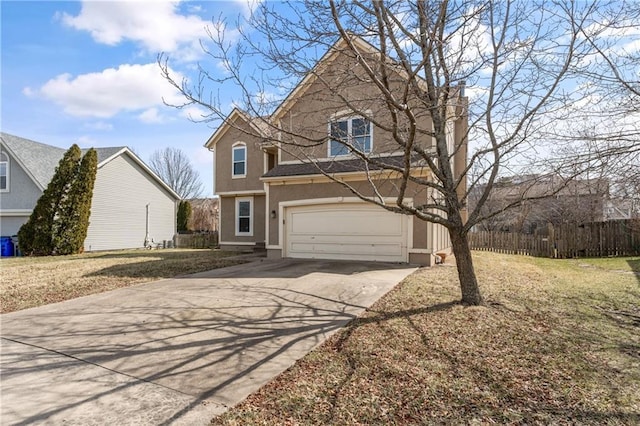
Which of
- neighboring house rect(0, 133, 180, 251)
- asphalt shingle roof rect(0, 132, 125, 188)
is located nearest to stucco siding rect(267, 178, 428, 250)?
neighboring house rect(0, 133, 180, 251)

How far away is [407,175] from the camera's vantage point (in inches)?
213

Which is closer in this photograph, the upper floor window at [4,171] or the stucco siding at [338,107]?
the stucco siding at [338,107]

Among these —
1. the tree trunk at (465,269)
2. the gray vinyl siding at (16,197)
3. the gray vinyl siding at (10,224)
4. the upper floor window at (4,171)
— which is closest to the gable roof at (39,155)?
the gray vinyl siding at (16,197)

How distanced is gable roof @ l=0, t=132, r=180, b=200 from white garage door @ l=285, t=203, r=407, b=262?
46.1 ft

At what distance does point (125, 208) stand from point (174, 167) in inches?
1009

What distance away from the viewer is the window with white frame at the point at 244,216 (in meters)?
18.6

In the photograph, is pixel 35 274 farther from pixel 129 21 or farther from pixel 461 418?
pixel 461 418

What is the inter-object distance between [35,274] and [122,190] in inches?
495

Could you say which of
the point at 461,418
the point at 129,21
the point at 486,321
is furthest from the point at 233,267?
the point at 461,418

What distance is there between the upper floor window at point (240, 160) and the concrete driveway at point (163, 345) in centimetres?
1066

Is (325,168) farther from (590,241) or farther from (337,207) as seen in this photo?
(590,241)

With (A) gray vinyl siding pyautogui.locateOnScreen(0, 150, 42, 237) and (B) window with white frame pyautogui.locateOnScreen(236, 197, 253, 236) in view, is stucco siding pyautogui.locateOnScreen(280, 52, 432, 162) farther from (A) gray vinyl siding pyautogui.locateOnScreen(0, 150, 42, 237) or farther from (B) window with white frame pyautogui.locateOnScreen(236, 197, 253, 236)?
(A) gray vinyl siding pyautogui.locateOnScreen(0, 150, 42, 237)

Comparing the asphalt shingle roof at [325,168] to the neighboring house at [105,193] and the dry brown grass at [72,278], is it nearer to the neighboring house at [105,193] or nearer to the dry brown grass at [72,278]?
the dry brown grass at [72,278]

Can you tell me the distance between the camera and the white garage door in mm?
11641
